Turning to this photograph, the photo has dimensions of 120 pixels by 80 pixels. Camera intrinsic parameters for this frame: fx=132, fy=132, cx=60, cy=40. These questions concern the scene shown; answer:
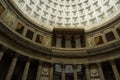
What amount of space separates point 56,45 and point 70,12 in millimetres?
11183

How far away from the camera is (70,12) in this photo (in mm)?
32375

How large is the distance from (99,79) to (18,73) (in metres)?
12.4

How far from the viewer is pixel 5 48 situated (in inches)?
696

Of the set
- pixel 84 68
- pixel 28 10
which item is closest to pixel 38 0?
pixel 28 10

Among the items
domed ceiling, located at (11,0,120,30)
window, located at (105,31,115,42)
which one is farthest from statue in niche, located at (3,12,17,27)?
window, located at (105,31,115,42)

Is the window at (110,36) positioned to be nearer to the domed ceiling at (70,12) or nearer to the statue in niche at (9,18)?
the domed ceiling at (70,12)

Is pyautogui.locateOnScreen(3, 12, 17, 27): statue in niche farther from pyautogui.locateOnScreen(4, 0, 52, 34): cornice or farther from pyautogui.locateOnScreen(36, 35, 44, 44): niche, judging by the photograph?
pyautogui.locateOnScreen(36, 35, 44, 44): niche

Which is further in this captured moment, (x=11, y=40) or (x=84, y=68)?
(x=84, y=68)

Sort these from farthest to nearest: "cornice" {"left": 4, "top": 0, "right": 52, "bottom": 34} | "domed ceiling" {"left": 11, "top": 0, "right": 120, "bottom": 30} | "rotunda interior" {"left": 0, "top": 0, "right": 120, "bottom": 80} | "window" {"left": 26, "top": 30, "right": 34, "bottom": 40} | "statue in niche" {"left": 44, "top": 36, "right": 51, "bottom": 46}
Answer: "domed ceiling" {"left": 11, "top": 0, "right": 120, "bottom": 30}, "statue in niche" {"left": 44, "top": 36, "right": 51, "bottom": 46}, "window" {"left": 26, "top": 30, "right": 34, "bottom": 40}, "cornice" {"left": 4, "top": 0, "right": 52, "bottom": 34}, "rotunda interior" {"left": 0, "top": 0, "right": 120, "bottom": 80}

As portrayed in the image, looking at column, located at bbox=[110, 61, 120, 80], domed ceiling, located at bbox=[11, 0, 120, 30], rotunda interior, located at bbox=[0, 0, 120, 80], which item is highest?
domed ceiling, located at bbox=[11, 0, 120, 30]

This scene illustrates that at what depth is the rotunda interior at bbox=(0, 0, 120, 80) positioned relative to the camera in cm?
1927

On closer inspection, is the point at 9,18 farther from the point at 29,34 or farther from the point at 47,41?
the point at 47,41

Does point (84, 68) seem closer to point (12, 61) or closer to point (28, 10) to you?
point (12, 61)

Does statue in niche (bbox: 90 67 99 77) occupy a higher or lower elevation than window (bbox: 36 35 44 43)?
lower
